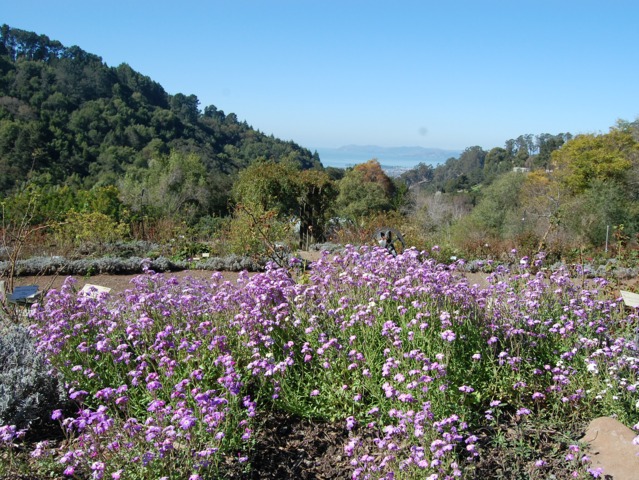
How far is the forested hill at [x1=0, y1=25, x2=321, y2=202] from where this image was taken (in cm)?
3102

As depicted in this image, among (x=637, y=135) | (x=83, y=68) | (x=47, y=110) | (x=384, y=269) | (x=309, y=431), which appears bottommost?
(x=309, y=431)

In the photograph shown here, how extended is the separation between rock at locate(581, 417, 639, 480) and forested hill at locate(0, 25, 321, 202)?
2129 cm

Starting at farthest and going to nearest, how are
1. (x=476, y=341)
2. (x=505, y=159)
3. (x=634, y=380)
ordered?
(x=505, y=159) → (x=476, y=341) → (x=634, y=380)

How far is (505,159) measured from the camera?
224 ft

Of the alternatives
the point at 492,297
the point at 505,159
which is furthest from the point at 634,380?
the point at 505,159

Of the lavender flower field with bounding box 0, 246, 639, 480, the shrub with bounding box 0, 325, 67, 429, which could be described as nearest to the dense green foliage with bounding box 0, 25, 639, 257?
the shrub with bounding box 0, 325, 67, 429

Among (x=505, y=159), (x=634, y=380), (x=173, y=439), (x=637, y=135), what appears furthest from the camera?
(x=505, y=159)

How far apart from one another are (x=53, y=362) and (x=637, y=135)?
4096cm

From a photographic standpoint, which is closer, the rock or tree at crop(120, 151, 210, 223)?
the rock

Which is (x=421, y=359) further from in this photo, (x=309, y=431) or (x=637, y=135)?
(x=637, y=135)

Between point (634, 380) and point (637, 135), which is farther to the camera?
point (637, 135)

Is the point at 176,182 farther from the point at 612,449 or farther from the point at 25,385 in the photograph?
the point at 612,449

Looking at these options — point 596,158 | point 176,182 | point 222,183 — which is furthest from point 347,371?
point 596,158

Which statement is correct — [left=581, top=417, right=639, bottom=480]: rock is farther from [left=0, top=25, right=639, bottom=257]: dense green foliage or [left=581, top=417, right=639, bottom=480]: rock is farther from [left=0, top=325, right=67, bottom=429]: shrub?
[left=0, top=25, right=639, bottom=257]: dense green foliage
